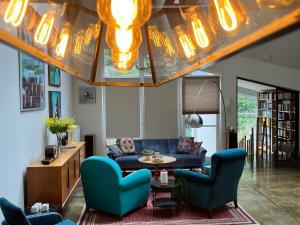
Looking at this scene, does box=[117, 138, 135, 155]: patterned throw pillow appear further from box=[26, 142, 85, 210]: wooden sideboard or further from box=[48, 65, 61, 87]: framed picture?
box=[26, 142, 85, 210]: wooden sideboard

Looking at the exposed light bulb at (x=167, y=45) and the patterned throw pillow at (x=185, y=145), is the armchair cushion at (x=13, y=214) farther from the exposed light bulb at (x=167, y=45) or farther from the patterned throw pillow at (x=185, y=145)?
the patterned throw pillow at (x=185, y=145)

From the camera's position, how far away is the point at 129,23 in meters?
1.07

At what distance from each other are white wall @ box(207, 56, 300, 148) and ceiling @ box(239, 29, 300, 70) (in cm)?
19

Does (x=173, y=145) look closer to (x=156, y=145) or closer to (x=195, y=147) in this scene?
(x=156, y=145)

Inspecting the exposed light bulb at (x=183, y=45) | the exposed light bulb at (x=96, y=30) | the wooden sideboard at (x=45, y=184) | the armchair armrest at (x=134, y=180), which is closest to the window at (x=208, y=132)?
the armchair armrest at (x=134, y=180)

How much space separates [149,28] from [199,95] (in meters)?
6.61

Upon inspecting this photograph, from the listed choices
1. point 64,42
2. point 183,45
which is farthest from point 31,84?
point 183,45

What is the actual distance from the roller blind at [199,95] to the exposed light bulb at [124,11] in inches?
293

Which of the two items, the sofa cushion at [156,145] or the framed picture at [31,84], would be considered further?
the sofa cushion at [156,145]

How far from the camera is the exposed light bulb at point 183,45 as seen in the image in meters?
1.35

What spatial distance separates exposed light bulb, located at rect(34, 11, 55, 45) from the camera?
3.39 ft

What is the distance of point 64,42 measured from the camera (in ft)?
4.89

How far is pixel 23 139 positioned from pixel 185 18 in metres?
3.67

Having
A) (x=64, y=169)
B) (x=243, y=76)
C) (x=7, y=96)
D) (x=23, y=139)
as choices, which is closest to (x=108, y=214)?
(x=64, y=169)
